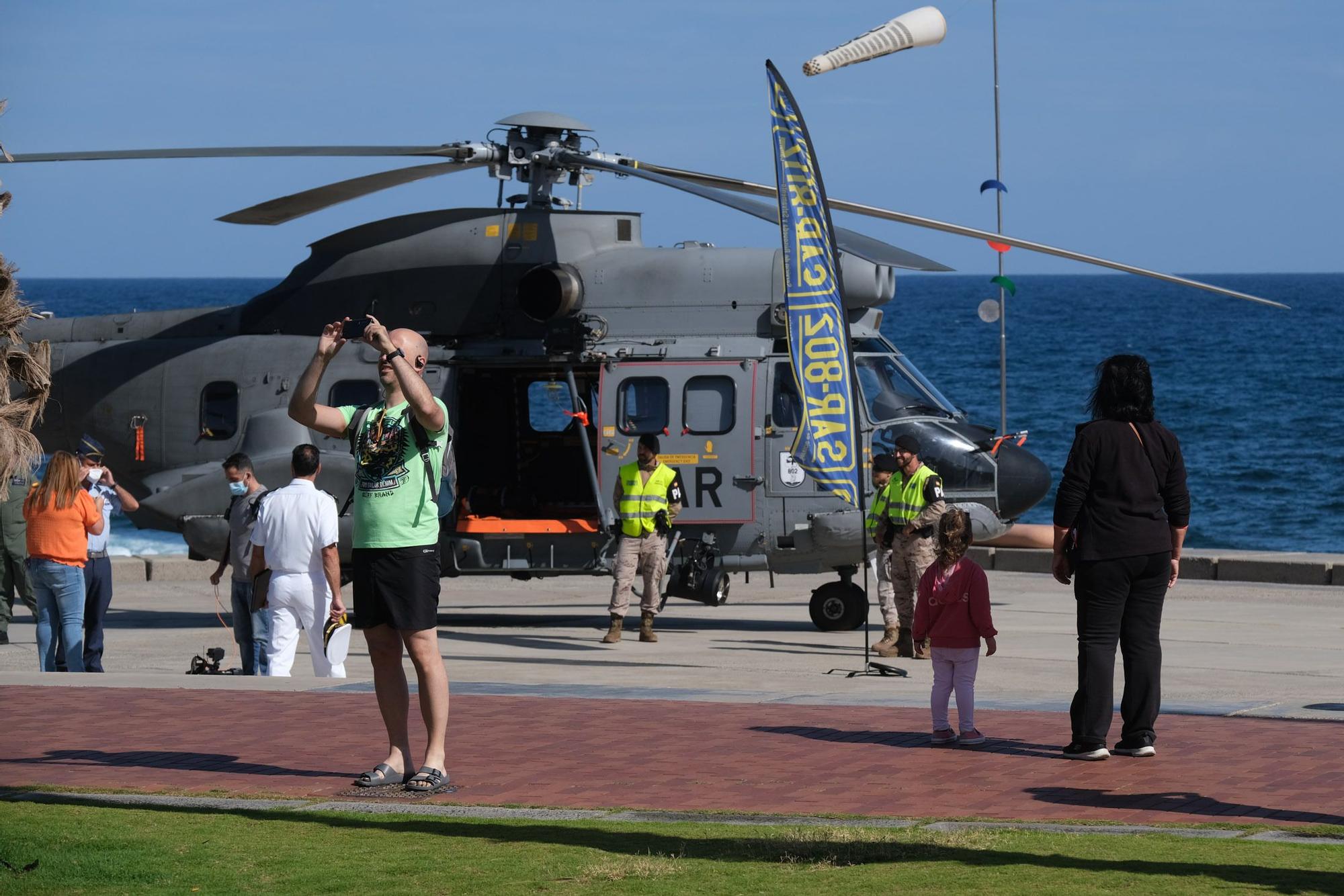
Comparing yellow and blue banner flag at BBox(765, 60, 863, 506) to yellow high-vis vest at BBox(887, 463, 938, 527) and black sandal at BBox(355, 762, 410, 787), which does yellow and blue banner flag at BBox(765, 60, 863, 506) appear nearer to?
yellow high-vis vest at BBox(887, 463, 938, 527)

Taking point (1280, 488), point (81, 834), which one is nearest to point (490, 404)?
point (81, 834)

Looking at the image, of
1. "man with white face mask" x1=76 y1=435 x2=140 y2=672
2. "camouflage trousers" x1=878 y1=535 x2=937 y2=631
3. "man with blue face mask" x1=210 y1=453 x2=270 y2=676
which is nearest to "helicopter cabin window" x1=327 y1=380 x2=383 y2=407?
"man with white face mask" x1=76 y1=435 x2=140 y2=672

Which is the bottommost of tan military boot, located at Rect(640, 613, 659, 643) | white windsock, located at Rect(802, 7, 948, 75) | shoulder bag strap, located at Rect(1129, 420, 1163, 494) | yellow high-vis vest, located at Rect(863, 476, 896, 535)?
tan military boot, located at Rect(640, 613, 659, 643)

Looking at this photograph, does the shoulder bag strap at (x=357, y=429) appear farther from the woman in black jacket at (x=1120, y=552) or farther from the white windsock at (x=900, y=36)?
the white windsock at (x=900, y=36)

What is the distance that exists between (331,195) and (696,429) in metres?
3.66

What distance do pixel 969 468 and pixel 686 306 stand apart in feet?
9.34

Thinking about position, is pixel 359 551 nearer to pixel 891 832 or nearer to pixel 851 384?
pixel 891 832

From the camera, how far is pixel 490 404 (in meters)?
16.8

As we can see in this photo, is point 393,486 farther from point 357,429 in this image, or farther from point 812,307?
point 812,307

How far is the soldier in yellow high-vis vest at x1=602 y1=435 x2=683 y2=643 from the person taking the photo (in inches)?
562

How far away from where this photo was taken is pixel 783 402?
1528 centimetres

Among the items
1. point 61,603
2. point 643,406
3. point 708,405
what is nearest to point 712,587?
point 708,405

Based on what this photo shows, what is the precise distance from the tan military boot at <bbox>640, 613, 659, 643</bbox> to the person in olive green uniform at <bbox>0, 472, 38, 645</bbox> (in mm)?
4792

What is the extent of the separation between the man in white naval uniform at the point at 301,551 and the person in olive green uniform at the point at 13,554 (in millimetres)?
3806
